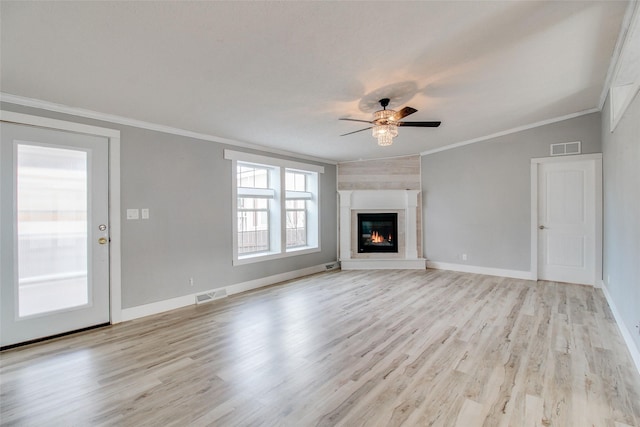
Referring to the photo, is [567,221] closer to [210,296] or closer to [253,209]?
[253,209]

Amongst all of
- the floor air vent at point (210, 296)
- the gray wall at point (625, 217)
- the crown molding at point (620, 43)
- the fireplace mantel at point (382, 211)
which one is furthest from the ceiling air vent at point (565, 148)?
the floor air vent at point (210, 296)

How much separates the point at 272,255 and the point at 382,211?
2.56m

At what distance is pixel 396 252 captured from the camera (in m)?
6.29

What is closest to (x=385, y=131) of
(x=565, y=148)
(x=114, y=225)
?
(x=114, y=225)

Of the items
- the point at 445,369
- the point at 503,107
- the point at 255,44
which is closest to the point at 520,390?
the point at 445,369

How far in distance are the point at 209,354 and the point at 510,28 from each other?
11.1 feet

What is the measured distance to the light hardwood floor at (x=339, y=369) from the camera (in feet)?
6.04

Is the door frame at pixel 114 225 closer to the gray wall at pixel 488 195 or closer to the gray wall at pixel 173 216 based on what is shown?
the gray wall at pixel 173 216

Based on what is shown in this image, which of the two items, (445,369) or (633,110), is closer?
(445,369)

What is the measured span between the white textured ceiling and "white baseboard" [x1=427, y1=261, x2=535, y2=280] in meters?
2.87

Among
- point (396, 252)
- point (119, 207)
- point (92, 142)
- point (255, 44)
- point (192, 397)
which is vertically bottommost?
point (192, 397)

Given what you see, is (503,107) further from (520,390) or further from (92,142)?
(92,142)

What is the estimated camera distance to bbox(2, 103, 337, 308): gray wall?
3.52 m

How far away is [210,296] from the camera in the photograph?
4.22 metres
